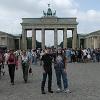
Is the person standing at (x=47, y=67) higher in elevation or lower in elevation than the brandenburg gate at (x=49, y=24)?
lower

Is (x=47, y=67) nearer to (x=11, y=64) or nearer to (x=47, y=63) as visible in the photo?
(x=47, y=63)

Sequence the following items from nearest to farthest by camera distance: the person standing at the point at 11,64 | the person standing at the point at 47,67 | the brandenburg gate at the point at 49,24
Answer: the person standing at the point at 47,67
the person standing at the point at 11,64
the brandenburg gate at the point at 49,24

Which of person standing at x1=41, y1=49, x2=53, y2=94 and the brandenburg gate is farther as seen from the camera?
the brandenburg gate

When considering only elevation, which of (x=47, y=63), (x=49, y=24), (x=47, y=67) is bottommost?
(x=47, y=67)

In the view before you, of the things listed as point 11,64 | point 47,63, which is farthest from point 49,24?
point 47,63

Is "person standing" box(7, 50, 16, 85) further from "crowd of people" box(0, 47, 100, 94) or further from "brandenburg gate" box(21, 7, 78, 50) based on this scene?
"brandenburg gate" box(21, 7, 78, 50)

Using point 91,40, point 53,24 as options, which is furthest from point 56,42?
point 91,40

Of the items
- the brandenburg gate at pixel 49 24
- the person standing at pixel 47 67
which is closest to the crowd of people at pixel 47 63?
the person standing at pixel 47 67

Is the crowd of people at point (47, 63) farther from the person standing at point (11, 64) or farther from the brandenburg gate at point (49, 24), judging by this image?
the brandenburg gate at point (49, 24)

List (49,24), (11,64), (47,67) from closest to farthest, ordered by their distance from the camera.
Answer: (47,67), (11,64), (49,24)

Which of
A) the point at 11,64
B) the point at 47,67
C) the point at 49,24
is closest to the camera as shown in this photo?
the point at 47,67

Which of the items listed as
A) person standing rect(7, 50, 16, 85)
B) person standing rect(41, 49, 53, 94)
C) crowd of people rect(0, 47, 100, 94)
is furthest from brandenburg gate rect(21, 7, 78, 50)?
person standing rect(41, 49, 53, 94)

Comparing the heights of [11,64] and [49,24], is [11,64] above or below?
below

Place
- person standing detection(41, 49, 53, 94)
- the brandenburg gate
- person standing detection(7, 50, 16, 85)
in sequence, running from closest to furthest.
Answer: person standing detection(41, 49, 53, 94) → person standing detection(7, 50, 16, 85) → the brandenburg gate
